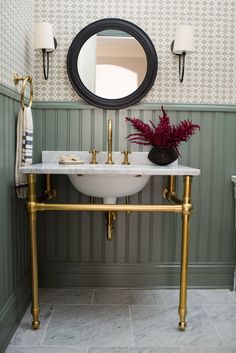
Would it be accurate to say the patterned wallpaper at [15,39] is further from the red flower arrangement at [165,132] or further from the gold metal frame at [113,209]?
the red flower arrangement at [165,132]

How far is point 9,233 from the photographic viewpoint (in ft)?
5.61

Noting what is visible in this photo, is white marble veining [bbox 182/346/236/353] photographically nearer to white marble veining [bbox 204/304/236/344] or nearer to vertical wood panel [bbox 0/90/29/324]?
white marble veining [bbox 204/304/236/344]

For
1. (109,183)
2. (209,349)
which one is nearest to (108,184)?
(109,183)

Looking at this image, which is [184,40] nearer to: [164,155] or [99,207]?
[164,155]

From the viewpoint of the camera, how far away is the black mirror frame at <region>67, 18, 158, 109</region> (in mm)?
2158

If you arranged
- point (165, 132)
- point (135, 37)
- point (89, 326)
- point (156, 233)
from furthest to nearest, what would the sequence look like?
point (156, 233) < point (135, 37) < point (165, 132) < point (89, 326)

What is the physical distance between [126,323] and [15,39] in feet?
5.20

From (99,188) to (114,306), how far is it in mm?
729

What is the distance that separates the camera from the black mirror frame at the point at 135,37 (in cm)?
216

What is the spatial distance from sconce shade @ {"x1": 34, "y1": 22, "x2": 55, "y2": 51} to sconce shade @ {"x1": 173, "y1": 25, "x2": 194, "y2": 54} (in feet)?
2.48

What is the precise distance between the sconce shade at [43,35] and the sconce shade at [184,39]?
757 millimetres

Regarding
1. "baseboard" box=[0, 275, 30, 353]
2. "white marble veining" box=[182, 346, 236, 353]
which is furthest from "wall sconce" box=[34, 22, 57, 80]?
"white marble veining" box=[182, 346, 236, 353]

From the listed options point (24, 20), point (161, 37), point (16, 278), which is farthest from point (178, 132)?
point (16, 278)

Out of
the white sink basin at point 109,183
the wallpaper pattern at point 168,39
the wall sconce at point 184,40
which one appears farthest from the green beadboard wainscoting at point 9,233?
the wall sconce at point 184,40
